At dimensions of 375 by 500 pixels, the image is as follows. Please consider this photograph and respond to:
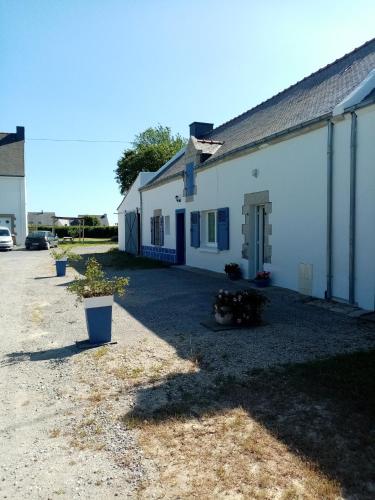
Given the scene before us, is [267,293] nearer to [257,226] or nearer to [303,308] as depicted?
[303,308]

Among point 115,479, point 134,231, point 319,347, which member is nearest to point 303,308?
point 319,347

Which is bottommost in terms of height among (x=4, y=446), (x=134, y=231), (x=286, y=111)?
(x=4, y=446)

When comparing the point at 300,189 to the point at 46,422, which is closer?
the point at 46,422

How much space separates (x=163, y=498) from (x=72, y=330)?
446 cm

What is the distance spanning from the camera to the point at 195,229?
14.7m

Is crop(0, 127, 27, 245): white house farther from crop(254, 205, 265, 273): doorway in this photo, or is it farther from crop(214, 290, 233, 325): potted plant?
crop(214, 290, 233, 325): potted plant

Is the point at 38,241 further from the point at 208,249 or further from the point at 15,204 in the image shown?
the point at 208,249

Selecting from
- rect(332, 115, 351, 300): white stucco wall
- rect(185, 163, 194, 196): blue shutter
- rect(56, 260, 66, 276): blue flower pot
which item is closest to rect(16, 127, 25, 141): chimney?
rect(185, 163, 194, 196): blue shutter

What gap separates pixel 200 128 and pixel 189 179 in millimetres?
4769

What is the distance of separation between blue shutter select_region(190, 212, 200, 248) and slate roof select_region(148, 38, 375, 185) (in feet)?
7.25

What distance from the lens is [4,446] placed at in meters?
3.17

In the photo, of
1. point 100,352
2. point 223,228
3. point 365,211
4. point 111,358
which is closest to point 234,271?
point 223,228

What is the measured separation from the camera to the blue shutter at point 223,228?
12.2 m

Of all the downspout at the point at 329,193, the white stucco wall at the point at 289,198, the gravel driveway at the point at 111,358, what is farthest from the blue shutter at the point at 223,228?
the downspout at the point at 329,193
